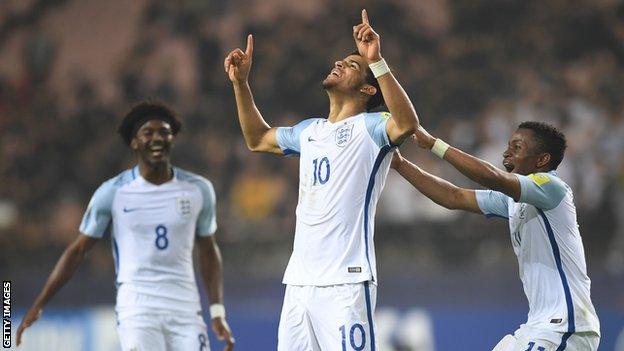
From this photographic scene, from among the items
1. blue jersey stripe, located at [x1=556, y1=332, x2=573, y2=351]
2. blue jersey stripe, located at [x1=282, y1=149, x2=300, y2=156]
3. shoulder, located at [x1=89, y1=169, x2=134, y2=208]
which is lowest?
blue jersey stripe, located at [x1=556, y1=332, x2=573, y2=351]

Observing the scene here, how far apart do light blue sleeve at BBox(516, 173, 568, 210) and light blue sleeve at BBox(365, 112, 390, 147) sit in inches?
30.1

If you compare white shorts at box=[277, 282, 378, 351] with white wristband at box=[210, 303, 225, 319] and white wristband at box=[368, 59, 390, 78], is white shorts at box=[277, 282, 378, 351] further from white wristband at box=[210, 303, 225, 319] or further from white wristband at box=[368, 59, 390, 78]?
white wristband at box=[210, 303, 225, 319]

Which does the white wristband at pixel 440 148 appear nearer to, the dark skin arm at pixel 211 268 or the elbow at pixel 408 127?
the elbow at pixel 408 127

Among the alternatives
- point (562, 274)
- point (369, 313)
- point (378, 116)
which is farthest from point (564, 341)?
point (378, 116)

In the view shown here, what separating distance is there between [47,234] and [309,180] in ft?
21.2

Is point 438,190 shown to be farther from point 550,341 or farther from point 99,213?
point 99,213

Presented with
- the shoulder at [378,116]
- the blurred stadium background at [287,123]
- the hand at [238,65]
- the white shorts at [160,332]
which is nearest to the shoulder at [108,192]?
the white shorts at [160,332]

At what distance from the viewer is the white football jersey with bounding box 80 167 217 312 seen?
6789mm

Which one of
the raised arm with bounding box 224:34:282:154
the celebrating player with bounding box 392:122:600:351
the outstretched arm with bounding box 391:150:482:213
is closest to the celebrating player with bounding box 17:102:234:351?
the raised arm with bounding box 224:34:282:154

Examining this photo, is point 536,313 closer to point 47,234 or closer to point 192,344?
point 192,344

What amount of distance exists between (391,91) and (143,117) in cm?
240

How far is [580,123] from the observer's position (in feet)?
37.5

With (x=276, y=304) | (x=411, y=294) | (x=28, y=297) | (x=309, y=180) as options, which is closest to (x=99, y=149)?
(x=28, y=297)

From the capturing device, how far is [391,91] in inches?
210
